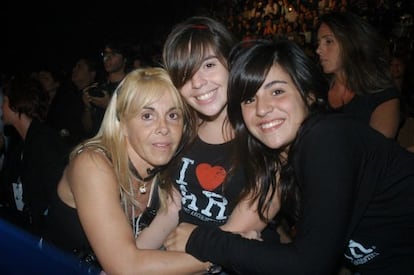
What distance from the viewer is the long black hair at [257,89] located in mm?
1722

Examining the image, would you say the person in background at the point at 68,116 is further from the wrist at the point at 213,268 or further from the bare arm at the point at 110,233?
the wrist at the point at 213,268

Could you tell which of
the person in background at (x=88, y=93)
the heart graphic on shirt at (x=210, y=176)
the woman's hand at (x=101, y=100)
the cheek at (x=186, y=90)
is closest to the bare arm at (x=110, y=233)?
the heart graphic on shirt at (x=210, y=176)

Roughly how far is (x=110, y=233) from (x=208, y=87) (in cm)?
91

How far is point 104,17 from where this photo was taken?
11070 millimetres

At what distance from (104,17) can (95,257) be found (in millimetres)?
10237

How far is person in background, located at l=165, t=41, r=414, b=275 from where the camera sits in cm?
138

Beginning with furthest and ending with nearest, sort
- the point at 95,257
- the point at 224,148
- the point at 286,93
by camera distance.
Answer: the point at 224,148 → the point at 95,257 → the point at 286,93

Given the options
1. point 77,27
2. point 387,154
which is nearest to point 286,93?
point 387,154

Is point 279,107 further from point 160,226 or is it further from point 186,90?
point 160,226

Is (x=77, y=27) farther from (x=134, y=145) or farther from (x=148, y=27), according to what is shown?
(x=134, y=145)

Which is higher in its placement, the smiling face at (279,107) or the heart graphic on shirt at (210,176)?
the smiling face at (279,107)

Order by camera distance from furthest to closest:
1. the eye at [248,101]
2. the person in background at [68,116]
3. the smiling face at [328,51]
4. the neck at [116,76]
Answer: the person in background at [68,116] → the neck at [116,76] → the smiling face at [328,51] → the eye at [248,101]

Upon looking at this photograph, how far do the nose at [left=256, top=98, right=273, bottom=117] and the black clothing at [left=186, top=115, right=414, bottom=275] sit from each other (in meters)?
0.25

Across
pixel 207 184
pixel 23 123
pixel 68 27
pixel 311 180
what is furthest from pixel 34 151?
pixel 68 27
